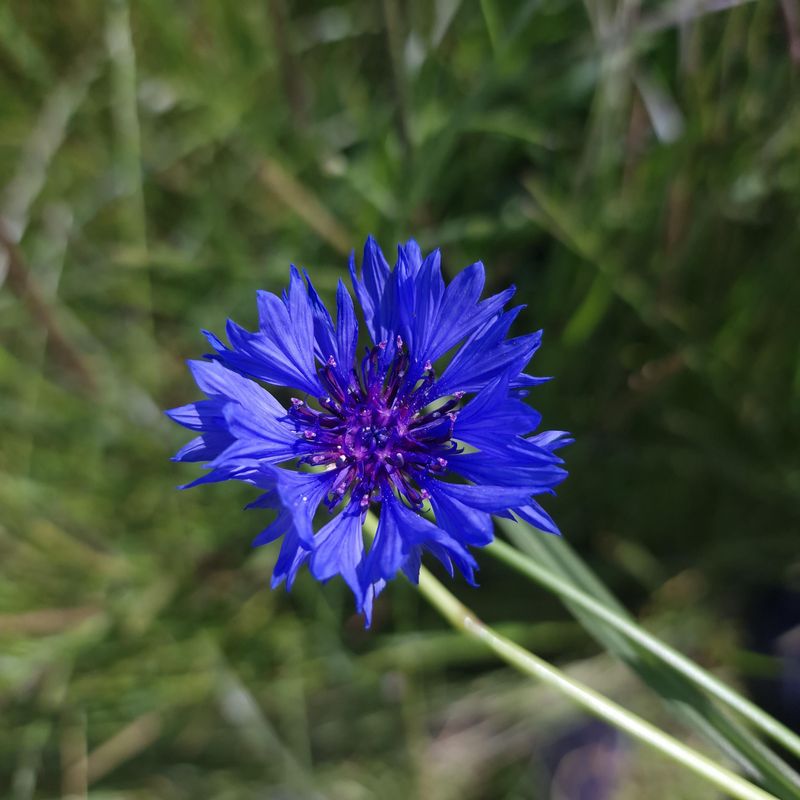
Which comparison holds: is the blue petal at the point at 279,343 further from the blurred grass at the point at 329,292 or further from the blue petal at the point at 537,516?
the blurred grass at the point at 329,292

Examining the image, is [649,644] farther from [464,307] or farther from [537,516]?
[464,307]

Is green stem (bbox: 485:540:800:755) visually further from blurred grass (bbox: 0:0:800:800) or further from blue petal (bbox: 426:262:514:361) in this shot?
blurred grass (bbox: 0:0:800:800)

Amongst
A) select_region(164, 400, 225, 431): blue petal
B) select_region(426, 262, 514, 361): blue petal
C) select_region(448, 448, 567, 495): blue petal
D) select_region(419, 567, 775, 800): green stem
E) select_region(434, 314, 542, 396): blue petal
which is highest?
select_region(426, 262, 514, 361): blue petal

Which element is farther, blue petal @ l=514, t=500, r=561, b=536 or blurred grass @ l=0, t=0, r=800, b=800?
blurred grass @ l=0, t=0, r=800, b=800

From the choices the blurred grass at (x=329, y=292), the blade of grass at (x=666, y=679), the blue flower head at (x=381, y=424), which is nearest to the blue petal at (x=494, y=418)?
the blue flower head at (x=381, y=424)

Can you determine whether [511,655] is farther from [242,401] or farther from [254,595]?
[254,595]

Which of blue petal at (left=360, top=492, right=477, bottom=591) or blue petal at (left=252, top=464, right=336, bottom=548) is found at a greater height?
blue petal at (left=252, top=464, right=336, bottom=548)

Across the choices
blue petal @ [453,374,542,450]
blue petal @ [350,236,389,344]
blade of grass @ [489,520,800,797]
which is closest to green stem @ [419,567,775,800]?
blade of grass @ [489,520,800,797]

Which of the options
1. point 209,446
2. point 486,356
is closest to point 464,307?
point 486,356
